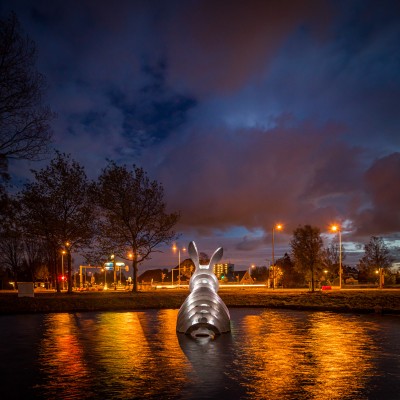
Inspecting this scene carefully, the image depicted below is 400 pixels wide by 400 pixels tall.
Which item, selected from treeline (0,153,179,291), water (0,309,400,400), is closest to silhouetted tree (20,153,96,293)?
treeline (0,153,179,291)

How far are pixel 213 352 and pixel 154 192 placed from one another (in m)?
36.9

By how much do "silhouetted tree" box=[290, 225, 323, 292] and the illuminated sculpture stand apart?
3572 cm

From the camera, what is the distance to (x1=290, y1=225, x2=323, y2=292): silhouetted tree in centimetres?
5181

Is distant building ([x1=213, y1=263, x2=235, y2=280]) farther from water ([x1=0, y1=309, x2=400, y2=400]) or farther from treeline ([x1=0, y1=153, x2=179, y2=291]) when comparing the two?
water ([x1=0, y1=309, x2=400, y2=400])

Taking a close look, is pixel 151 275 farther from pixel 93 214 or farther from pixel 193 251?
pixel 193 251

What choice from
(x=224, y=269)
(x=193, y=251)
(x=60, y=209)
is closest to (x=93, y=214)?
(x=60, y=209)

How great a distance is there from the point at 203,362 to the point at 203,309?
3.80 metres

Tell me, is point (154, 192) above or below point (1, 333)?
above

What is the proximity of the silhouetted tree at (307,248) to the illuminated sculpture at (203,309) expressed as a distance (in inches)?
1406

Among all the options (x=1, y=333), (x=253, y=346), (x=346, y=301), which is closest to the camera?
(x=253, y=346)

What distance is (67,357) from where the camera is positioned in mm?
13172

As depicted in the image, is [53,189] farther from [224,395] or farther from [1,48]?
[224,395]

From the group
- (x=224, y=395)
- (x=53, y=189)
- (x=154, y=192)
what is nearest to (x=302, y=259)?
(x=154, y=192)

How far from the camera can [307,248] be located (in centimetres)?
5222
